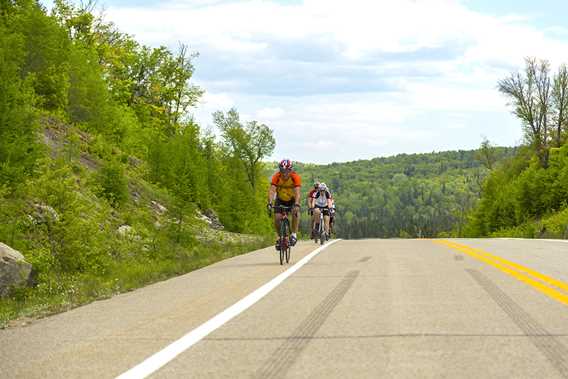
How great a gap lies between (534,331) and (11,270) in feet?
25.8

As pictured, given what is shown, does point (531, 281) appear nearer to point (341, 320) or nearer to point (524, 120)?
point (341, 320)

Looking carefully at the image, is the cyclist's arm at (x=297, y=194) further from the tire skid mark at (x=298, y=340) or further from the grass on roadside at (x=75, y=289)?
the tire skid mark at (x=298, y=340)

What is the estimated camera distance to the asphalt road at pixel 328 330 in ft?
18.5

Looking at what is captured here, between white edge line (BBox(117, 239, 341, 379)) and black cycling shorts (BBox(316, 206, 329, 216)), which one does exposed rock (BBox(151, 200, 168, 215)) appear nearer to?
black cycling shorts (BBox(316, 206, 329, 216))

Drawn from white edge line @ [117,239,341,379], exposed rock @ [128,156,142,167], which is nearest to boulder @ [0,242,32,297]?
white edge line @ [117,239,341,379]

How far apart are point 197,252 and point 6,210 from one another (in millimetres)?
5761

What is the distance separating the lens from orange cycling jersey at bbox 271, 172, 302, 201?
53.5ft

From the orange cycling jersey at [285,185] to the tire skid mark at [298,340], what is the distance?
20.2 feet

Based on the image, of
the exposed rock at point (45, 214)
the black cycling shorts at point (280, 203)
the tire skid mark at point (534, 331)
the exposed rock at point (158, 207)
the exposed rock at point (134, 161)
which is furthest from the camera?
the exposed rock at point (134, 161)

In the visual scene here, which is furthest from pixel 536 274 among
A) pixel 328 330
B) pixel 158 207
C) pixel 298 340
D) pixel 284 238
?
pixel 158 207

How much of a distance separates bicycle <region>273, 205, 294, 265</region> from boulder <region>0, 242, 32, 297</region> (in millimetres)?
5162

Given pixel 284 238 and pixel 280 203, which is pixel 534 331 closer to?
pixel 284 238

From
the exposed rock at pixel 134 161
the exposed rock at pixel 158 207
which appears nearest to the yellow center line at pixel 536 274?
the exposed rock at pixel 158 207

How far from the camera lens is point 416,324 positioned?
7.48 meters
